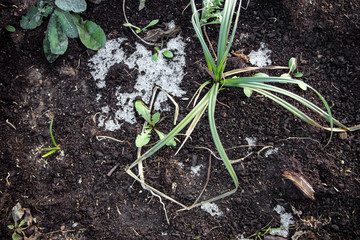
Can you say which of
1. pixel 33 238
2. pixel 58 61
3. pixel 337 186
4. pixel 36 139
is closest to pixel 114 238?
pixel 33 238

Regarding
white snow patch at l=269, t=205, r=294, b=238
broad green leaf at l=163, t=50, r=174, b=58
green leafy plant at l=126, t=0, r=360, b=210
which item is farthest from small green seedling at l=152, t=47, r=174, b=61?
white snow patch at l=269, t=205, r=294, b=238

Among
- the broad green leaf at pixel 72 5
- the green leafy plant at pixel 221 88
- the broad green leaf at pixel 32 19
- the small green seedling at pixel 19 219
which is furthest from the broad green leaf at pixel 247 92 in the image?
the small green seedling at pixel 19 219

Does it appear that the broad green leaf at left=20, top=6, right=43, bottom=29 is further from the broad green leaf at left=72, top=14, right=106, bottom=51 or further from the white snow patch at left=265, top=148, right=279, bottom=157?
the white snow patch at left=265, top=148, right=279, bottom=157

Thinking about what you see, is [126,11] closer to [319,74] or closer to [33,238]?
[319,74]

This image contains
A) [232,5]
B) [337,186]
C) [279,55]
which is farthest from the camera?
[279,55]

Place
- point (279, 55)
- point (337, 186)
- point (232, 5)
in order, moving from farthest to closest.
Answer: point (279, 55) → point (337, 186) → point (232, 5)

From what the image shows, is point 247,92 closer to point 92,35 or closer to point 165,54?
point 165,54

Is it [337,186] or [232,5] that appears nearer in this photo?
[232,5]

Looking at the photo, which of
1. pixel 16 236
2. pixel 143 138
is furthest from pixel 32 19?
pixel 16 236
